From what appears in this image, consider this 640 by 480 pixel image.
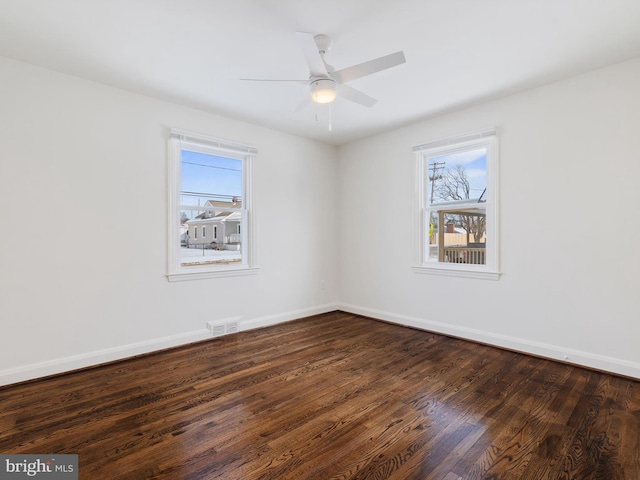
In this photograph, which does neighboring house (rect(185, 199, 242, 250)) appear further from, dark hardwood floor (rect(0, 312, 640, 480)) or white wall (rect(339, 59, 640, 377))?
white wall (rect(339, 59, 640, 377))

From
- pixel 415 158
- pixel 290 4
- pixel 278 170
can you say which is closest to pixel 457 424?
pixel 290 4


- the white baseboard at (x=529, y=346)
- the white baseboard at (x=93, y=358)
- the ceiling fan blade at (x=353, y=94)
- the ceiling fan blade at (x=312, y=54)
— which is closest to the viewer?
the ceiling fan blade at (x=312, y=54)

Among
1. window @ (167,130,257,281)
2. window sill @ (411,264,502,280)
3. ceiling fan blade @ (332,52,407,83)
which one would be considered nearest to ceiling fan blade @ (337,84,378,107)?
ceiling fan blade @ (332,52,407,83)

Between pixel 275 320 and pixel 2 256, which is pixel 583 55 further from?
pixel 2 256

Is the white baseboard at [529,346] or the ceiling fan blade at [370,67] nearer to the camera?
the ceiling fan blade at [370,67]

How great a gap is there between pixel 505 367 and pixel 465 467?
5.22 feet

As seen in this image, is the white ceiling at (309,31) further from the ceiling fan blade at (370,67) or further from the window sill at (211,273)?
the window sill at (211,273)

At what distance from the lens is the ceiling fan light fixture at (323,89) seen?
240 cm

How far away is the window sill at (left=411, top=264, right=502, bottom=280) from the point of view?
11.8ft

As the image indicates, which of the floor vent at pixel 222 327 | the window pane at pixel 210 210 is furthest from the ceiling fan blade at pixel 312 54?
the floor vent at pixel 222 327

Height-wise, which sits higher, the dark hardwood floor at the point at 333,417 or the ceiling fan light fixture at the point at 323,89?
the ceiling fan light fixture at the point at 323,89

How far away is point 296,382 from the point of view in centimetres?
270

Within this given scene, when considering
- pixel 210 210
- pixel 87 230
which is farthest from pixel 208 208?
pixel 87 230

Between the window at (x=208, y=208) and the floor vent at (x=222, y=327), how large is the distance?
0.58m
